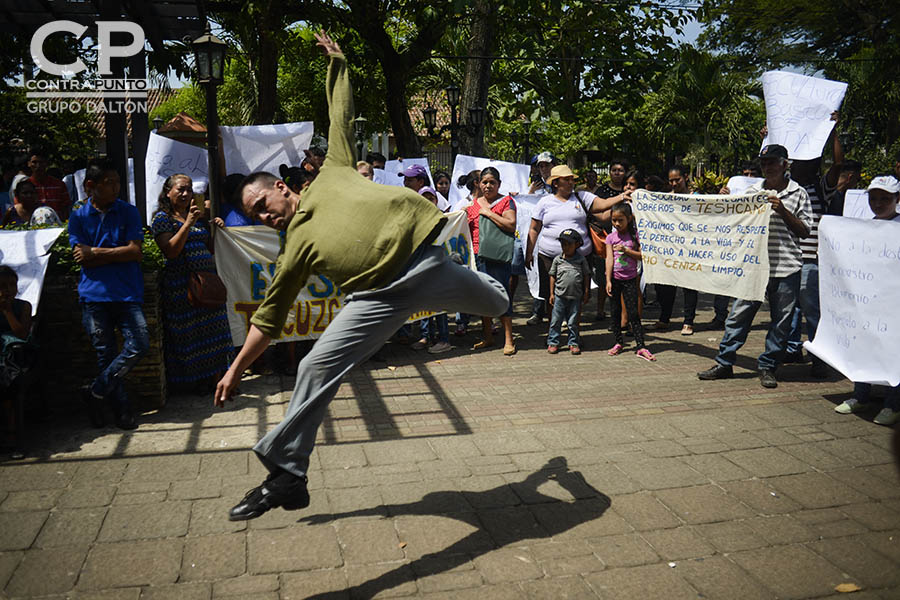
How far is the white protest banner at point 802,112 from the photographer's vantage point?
23.2ft

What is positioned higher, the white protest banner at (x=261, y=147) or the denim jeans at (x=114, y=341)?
the white protest banner at (x=261, y=147)

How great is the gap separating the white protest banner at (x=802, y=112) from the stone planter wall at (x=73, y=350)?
5.73 metres

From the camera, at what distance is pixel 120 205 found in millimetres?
5680

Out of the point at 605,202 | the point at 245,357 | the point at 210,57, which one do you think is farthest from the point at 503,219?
the point at 245,357

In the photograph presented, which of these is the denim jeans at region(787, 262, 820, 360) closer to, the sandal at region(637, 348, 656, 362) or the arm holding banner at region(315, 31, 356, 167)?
the sandal at region(637, 348, 656, 362)

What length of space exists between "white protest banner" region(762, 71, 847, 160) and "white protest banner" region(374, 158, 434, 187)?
5186 mm

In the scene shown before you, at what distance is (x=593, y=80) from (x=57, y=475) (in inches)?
530

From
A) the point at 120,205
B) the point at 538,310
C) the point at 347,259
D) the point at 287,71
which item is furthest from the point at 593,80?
the point at 287,71

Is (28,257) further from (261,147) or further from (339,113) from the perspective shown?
(261,147)

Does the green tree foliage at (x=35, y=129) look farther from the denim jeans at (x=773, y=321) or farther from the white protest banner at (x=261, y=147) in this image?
the denim jeans at (x=773, y=321)

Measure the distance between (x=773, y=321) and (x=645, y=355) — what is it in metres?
1.43

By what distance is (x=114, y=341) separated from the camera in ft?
18.7

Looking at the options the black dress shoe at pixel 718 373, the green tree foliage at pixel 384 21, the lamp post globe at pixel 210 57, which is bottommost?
the black dress shoe at pixel 718 373

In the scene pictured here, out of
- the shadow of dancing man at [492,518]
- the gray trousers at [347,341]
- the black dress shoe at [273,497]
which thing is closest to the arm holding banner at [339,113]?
the gray trousers at [347,341]
